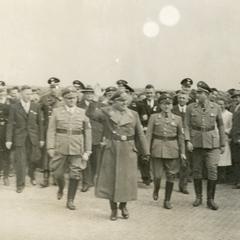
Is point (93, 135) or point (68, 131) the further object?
point (93, 135)

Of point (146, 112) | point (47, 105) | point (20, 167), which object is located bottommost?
point (20, 167)

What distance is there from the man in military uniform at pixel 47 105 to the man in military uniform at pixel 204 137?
2.39m

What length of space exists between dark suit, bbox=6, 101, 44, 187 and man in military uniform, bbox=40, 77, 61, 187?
0.63 feet

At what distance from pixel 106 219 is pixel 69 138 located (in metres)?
1.30

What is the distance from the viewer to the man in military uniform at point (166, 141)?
827cm

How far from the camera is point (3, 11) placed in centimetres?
756

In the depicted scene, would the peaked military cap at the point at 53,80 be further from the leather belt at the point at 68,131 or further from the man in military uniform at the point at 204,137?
the man in military uniform at the point at 204,137

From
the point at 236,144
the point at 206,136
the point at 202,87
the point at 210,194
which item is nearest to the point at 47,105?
the point at 202,87

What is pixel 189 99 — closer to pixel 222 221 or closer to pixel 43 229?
pixel 222 221

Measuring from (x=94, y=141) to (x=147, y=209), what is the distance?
74.7 inches

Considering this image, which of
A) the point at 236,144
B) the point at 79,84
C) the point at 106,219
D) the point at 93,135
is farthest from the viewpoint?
the point at 79,84

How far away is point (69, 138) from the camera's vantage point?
795 centimetres

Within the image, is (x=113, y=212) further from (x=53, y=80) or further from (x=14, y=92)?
(x=14, y=92)

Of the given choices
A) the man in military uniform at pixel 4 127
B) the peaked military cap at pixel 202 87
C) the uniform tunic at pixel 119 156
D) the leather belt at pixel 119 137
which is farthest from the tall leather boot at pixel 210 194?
the man in military uniform at pixel 4 127
